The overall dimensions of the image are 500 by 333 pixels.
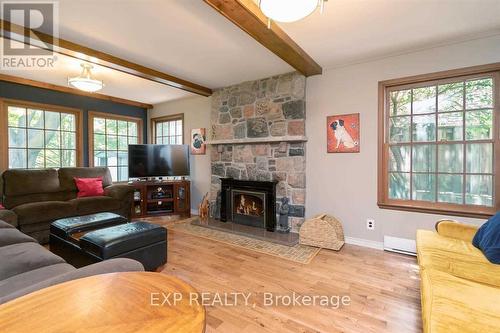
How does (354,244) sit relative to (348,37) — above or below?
below

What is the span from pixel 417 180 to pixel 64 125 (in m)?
5.78

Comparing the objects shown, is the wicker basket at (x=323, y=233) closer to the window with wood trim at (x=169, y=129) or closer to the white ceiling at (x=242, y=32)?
the white ceiling at (x=242, y=32)

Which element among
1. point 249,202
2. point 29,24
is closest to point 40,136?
point 29,24

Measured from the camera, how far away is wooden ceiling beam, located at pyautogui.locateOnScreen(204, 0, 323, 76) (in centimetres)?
181

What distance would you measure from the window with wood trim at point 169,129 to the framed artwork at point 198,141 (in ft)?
1.18

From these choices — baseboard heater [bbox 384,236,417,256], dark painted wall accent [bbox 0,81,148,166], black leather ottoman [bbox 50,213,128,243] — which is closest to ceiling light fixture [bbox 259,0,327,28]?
black leather ottoman [bbox 50,213,128,243]

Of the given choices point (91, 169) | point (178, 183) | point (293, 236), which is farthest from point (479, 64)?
point (91, 169)

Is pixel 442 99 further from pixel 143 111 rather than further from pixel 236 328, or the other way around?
pixel 143 111

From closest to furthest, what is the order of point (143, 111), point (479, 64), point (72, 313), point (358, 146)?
1. point (72, 313)
2. point (479, 64)
3. point (358, 146)
4. point (143, 111)

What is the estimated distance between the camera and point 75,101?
453cm

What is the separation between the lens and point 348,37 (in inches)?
98.7

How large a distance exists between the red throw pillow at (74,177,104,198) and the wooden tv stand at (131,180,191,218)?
588 millimetres

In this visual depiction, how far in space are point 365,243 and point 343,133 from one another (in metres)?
1.48

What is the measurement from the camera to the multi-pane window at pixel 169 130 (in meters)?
5.26
